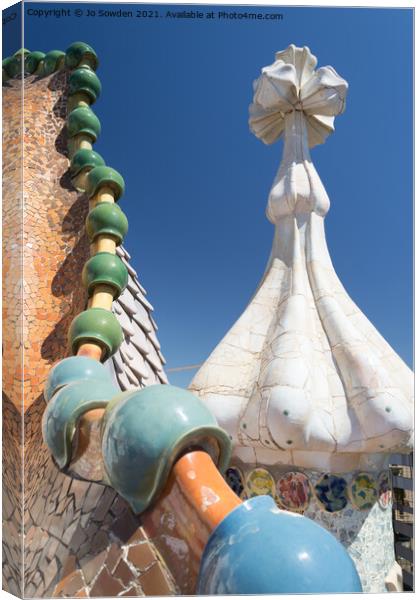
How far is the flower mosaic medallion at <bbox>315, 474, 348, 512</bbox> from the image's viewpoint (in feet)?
10.1

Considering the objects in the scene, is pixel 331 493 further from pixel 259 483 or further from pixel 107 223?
pixel 107 223

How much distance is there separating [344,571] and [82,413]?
73 cm

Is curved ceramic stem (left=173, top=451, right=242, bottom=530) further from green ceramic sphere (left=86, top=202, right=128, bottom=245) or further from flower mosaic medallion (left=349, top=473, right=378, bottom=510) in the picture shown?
flower mosaic medallion (left=349, top=473, right=378, bottom=510)

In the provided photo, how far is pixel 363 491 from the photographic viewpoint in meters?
3.12

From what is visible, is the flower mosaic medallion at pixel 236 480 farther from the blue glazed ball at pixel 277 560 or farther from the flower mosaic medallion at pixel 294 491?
the blue glazed ball at pixel 277 560

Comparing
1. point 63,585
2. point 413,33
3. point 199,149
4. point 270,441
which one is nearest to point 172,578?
point 63,585

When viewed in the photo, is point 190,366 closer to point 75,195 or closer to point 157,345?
point 157,345

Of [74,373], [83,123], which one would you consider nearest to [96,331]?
[74,373]

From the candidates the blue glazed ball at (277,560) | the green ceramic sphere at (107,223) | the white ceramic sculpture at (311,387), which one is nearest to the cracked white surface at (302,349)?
the white ceramic sculpture at (311,387)

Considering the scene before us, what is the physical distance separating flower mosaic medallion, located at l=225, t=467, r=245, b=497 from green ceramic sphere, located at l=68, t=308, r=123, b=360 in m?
1.37

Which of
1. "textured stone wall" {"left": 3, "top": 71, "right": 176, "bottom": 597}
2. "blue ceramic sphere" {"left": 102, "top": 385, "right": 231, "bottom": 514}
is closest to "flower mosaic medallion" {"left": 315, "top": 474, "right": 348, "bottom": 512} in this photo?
"textured stone wall" {"left": 3, "top": 71, "right": 176, "bottom": 597}

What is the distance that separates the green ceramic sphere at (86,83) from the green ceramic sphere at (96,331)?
150 centimetres

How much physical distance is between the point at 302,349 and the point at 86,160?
1366 millimetres

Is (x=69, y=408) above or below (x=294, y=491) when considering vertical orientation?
above
